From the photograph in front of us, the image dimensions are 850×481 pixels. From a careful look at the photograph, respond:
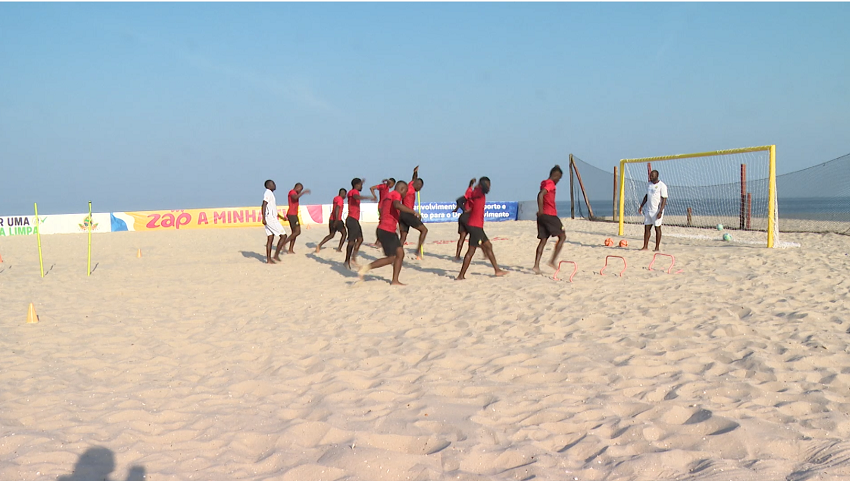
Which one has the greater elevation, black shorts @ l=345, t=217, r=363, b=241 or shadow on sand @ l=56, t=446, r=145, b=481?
black shorts @ l=345, t=217, r=363, b=241

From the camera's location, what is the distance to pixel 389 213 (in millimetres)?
7648

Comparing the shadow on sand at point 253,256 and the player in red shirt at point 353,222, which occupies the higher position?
the player in red shirt at point 353,222

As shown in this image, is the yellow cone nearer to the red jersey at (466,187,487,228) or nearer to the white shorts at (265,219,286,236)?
the white shorts at (265,219,286,236)

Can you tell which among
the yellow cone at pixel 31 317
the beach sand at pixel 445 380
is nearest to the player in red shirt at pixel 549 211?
the beach sand at pixel 445 380

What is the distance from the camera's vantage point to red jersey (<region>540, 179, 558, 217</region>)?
8.08 m

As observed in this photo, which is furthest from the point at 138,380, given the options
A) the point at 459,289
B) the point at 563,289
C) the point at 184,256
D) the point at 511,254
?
the point at 184,256

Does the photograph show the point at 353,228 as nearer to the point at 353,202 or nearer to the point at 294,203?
the point at 353,202

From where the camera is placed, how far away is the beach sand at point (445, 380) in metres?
2.66

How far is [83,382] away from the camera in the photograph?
4.12 m

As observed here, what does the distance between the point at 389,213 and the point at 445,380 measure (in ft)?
13.4

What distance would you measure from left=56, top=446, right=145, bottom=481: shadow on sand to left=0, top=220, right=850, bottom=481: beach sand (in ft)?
0.05

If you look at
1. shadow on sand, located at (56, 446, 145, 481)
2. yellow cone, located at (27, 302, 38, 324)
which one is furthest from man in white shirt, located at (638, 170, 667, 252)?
shadow on sand, located at (56, 446, 145, 481)

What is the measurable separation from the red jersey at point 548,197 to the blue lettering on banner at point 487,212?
58.6ft

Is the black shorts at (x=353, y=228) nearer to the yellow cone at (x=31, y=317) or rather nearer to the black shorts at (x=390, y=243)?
the black shorts at (x=390, y=243)
